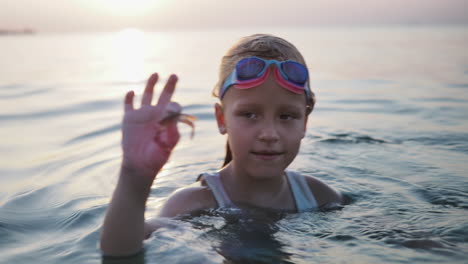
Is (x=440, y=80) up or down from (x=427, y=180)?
up

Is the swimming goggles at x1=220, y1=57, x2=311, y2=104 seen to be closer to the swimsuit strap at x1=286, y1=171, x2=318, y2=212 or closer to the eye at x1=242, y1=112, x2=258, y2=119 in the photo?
the eye at x1=242, y1=112, x2=258, y2=119

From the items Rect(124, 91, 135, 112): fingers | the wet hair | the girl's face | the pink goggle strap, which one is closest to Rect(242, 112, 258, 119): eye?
the girl's face

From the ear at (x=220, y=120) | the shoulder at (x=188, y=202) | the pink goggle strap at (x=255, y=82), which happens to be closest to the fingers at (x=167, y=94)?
the pink goggle strap at (x=255, y=82)

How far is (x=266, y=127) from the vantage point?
3018mm

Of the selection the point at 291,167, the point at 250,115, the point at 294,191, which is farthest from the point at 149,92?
the point at 291,167

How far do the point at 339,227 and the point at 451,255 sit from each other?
765 mm

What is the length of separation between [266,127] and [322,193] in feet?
3.61

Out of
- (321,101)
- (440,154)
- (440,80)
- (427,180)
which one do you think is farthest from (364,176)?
(440,80)

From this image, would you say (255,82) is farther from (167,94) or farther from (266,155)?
(167,94)

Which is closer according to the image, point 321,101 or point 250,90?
point 250,90

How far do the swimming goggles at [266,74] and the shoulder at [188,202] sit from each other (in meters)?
0.84

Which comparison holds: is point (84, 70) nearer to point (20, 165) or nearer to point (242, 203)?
point (20, 165)

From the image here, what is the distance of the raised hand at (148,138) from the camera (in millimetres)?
2301

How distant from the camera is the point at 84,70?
16.1 metres
